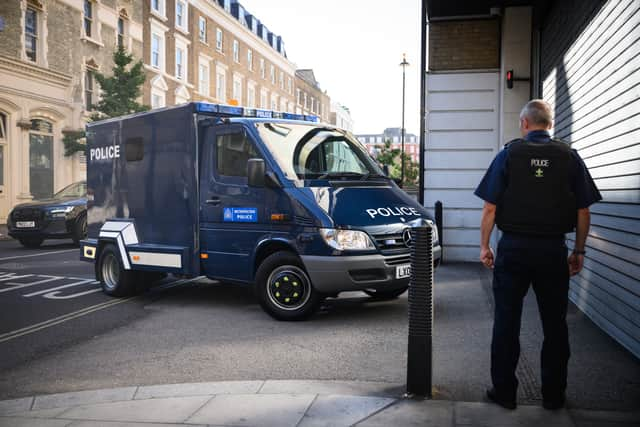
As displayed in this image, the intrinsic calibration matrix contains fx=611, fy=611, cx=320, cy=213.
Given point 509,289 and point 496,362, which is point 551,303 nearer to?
point 509,289

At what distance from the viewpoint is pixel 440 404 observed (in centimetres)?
374

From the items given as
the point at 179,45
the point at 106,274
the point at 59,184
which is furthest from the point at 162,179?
the point at 179,45

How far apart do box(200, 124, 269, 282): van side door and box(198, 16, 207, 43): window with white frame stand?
109 ft

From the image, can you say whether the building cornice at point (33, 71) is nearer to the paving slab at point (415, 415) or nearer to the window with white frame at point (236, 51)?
the window with white frame at point (236, 51)

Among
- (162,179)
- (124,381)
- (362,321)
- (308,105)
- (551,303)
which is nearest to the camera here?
(551,303)

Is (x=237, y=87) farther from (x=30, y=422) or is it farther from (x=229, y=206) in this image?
(x=30, y=422)

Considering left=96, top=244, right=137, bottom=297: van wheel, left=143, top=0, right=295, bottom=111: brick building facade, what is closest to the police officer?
left=96, top=244, right=137, bottom=297: van wheel

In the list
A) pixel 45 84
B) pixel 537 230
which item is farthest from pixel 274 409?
pixel 45 84

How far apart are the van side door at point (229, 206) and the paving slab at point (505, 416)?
3390 mm

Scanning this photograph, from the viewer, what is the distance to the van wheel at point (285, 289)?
20.9ft

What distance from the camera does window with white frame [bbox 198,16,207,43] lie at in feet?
124

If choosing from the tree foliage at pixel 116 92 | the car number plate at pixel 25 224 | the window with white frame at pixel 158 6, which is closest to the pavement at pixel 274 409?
the car number plate at pixel 25 224

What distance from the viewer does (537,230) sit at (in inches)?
144

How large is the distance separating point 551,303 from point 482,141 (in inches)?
304
